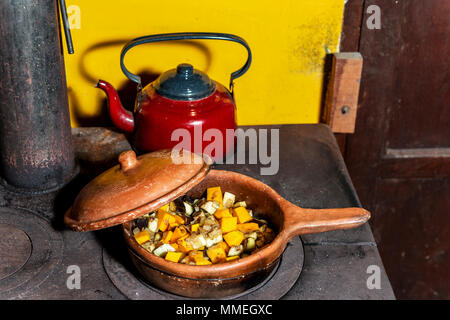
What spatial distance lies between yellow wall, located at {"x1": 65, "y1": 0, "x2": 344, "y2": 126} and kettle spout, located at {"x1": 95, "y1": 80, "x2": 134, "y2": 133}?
0.28 metres

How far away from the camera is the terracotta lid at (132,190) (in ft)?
4.19

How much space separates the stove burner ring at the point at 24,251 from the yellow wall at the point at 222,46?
2.29 feet

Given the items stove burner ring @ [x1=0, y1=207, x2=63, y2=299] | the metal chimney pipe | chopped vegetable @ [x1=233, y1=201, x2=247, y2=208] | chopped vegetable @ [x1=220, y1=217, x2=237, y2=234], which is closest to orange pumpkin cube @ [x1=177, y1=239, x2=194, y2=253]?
chopped vegetable @ [x1=220, y1=217, x2=237, y2=234]

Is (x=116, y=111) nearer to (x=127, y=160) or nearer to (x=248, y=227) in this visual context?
(x=127, y=160)

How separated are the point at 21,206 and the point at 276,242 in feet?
2.69

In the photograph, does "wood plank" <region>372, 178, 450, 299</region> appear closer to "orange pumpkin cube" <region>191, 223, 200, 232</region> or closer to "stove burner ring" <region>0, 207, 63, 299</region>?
"orange pumpkin cube" <region>191, 223, 200, 232</region>

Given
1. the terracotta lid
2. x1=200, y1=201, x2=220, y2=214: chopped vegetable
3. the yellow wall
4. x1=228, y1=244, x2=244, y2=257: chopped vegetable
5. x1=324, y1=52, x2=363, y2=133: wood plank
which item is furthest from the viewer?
x1=324, y1=52, x2=363, y2=133: wood plank

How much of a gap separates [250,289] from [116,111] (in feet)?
2.68

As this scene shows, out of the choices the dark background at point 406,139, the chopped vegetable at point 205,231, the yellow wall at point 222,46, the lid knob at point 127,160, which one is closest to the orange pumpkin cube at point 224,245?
the chopped vegetable at point 205,231

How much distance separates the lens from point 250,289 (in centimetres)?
137

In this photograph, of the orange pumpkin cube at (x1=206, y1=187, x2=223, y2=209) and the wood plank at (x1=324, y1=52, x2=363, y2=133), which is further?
the wood plank at (x1=324, y1=52, x2=363, y2=133)

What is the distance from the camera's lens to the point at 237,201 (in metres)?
1.56

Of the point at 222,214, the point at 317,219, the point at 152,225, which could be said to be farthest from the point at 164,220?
the point at 317,219

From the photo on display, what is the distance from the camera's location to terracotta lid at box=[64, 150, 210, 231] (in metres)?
1.28
